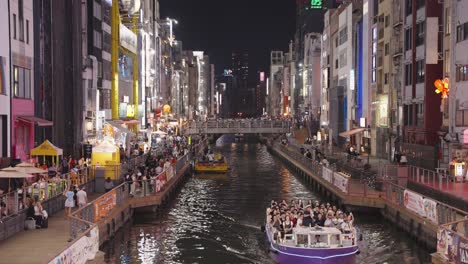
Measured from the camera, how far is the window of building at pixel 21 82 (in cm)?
4803

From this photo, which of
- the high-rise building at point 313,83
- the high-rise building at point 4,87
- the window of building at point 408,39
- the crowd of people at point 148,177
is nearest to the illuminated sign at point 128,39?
the crowd of people at point 148,177

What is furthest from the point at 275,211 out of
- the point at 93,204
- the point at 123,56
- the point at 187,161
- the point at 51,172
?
the point at 123,56

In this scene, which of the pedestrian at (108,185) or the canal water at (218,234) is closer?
the canal water at (218,234)

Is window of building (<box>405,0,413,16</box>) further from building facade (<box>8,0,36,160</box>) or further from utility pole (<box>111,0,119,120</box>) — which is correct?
utility pole (<box>111,0,119,120</box>)

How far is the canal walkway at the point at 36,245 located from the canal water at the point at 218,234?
4.05m

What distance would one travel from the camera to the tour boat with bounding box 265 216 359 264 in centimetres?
3284

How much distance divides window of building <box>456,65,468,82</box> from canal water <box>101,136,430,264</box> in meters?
13.5

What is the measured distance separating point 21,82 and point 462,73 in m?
33.4

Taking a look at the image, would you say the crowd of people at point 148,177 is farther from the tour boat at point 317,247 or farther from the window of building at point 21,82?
the tour boat at point 317,247

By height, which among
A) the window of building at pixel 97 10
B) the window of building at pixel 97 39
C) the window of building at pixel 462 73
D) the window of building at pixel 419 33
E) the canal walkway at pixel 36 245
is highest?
the window of building at pixel 97 10

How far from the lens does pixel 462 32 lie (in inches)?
2136

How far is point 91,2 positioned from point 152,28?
194ft

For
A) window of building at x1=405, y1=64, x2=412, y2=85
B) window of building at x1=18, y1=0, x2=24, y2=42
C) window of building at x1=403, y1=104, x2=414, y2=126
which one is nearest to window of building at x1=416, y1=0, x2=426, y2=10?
window of building at x1=405, y1=64, x2=412, y2=85

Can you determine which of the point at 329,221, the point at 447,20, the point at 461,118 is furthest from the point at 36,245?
the point at 447,20
